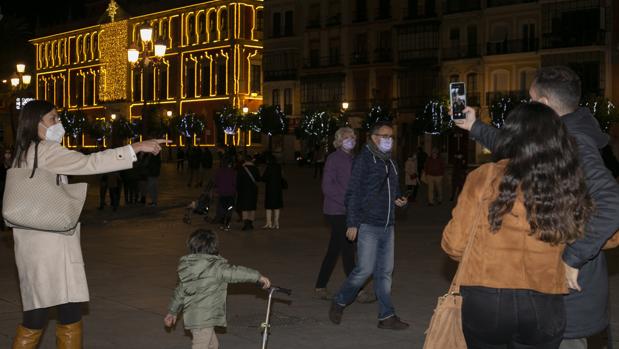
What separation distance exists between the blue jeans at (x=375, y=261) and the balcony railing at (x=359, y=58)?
181 ft

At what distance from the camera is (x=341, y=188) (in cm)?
959

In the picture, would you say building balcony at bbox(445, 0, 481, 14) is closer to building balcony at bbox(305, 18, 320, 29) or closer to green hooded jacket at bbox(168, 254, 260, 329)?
building balcony at bbox(305, 18, 320, 29)

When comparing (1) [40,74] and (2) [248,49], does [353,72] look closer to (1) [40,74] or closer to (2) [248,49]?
(2) [248,49]

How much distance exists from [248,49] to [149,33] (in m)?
48.4

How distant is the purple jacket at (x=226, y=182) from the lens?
17.8 metres

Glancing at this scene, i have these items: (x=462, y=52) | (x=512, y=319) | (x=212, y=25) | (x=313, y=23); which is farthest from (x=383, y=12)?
(x=512, y=319)

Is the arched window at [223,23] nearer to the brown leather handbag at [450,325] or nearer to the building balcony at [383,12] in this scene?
the building balcony at [383,12]

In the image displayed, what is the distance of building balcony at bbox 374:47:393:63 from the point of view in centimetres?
6097

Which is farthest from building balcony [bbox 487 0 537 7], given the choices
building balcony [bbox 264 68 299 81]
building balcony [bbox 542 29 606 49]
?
building balcony [bbox 264 68 299 81]

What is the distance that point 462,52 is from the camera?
185 ft

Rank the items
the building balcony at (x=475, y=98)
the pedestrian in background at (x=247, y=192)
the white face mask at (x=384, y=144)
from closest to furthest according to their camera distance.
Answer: the white face mask at (x=384, y=144)
the pedestrian in background at (x=247, y=192)
the building balcony at (x=475, y=98)

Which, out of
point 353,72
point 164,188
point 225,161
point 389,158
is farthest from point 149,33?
point 353,72

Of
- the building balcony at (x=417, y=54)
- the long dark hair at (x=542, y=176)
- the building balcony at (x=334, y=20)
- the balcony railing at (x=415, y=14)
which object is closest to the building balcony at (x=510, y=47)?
the building balcony at (x=417, y=54)

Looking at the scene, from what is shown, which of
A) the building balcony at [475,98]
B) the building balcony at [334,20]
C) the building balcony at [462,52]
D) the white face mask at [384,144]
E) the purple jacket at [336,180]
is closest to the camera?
the white face mask at [384,144]
